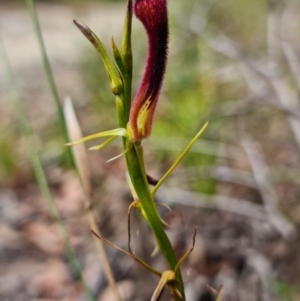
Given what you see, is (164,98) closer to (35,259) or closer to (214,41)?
(214,41)

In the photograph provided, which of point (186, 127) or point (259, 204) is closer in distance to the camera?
point (259, 204)

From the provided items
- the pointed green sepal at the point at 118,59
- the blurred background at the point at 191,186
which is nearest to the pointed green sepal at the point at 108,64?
the pointed green sepal at the point at 118,59

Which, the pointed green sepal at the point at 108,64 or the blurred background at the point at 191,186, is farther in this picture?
the blurred background at the point at 191,186

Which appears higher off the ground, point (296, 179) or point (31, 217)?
point (296, 179)

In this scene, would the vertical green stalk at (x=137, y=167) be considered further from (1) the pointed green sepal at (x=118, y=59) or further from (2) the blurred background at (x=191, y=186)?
(2) the blurred background at (x=191, y=186)

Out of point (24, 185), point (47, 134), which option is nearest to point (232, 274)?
point (24, 185)
